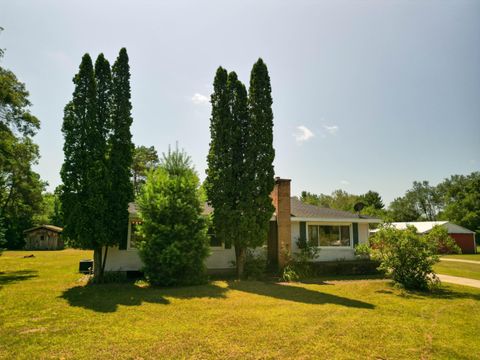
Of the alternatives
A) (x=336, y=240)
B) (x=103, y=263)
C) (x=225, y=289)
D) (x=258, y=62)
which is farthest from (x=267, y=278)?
(x=258, y=62)

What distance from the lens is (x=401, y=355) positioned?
5305 millimetres

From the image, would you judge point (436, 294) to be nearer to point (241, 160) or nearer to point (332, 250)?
point (332, 250)

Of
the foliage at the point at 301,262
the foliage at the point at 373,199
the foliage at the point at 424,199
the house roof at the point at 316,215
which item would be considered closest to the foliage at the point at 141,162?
the house roof at the point at 316,215

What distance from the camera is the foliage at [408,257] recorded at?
11.4 m

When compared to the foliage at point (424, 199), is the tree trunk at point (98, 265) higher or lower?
lower

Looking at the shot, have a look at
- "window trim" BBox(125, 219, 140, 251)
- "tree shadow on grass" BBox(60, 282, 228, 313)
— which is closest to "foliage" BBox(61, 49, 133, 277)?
"window trim" BBox(125, 219, 140, 251)

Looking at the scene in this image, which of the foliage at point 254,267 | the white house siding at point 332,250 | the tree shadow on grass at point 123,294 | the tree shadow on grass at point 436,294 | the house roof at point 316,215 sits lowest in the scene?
the tree shadow on grass at point 123,294

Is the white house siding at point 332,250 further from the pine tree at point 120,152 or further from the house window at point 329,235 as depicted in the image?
the pine tree at point 120,152

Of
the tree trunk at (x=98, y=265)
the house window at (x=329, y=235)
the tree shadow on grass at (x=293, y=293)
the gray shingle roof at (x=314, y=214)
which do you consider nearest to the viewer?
the tree shadow on grass at (x=293, y=293)

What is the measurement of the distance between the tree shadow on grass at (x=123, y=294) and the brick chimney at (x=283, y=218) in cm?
491

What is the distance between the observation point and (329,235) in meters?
18.0

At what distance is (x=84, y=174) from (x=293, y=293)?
9.99 metres

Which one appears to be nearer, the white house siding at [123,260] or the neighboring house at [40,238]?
the white house siding at [123,260]

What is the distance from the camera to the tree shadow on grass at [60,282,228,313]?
8.87 meters
